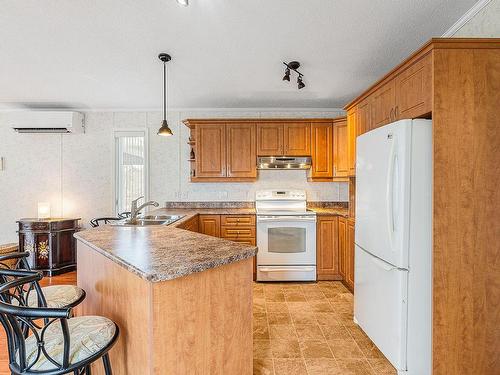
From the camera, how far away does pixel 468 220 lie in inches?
66.5

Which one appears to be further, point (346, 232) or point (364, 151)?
point (346, 232)

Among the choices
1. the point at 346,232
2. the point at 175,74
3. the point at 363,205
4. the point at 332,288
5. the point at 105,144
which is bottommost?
the point at 332,288

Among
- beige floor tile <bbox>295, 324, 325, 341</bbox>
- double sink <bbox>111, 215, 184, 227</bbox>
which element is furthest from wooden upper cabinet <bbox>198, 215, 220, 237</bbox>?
beige floor tile <bbox>295, 324, 325, 341</bbox>

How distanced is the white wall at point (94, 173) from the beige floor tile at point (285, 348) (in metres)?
2.47

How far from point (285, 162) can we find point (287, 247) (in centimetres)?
125

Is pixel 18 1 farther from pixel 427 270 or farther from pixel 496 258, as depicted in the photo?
pixel 496 258

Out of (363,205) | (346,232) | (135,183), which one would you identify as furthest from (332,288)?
(135,183)

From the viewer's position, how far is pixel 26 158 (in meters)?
4.48

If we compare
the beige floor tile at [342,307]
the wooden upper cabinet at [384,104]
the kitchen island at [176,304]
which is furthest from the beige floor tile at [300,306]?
the wooden upper cabinet at [384,104]

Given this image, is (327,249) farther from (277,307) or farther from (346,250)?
(277,307)

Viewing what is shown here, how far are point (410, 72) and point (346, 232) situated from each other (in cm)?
212

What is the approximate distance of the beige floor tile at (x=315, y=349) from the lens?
2145 millimetres

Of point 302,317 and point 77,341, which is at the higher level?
point 77,341

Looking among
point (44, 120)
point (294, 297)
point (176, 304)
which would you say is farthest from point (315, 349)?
point (44, 120)
